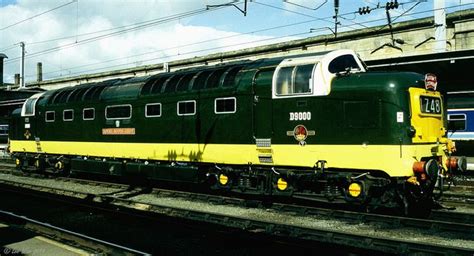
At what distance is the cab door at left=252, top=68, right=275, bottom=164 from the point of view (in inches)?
466

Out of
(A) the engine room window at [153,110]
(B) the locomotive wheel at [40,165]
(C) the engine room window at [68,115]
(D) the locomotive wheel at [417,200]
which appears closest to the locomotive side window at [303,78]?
(D) the locomotive wheel at [417,200]

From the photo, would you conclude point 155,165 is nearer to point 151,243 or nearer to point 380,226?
point 151,243

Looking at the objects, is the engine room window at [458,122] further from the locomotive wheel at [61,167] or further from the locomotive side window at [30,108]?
the locomotive side window at [30,108]

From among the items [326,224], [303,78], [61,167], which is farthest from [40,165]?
[326,224]

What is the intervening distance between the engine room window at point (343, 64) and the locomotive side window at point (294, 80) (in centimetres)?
55

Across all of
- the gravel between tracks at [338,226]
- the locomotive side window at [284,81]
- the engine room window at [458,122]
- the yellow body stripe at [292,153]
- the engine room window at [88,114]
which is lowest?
the gravel between tracks at [338,226]

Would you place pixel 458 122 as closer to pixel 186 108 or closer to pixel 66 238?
pixel 186 108

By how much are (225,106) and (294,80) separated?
237 cm

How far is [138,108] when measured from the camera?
1546cm

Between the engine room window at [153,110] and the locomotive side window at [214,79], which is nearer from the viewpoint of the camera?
the locomotive side window at [214,79]

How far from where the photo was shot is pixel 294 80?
448 inches

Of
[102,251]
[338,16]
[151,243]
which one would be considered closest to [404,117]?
[151,243]

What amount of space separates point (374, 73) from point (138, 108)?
326 inches

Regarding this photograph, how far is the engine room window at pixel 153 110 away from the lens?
48.4 feet
